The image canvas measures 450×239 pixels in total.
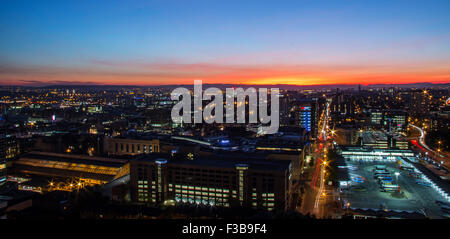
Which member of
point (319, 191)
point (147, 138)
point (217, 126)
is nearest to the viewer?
point (319, 191)

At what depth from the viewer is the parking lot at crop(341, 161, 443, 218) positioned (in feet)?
23.1

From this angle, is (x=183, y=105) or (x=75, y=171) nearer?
(x=75, y=171)

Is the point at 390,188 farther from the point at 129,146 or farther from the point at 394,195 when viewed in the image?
the point at 129,146

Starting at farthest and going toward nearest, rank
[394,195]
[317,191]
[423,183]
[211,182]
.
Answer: [423,183]
[317,191]
[394,195]
[211,182]

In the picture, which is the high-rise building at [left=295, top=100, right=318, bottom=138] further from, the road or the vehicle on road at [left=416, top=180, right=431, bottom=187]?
the vehicle on road at [left=416, top=180, right=431, bottom=187]

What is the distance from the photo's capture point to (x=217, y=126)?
18219 millimetres

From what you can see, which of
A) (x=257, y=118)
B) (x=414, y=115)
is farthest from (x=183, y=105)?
(x=414, y=115)

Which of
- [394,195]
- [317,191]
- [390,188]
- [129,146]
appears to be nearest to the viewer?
[394,195]

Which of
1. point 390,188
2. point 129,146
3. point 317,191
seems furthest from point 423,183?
point 129,146

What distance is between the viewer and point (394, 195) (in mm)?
7777

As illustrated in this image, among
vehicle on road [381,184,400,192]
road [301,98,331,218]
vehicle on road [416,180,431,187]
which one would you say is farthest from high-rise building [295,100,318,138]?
vehicle on road [381,184,400,192]

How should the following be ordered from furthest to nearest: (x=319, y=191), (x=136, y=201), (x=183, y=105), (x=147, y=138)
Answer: (x=183, y=105) < (x=147, y=138) < (x=319, y=191) < (x=136, y=201)
